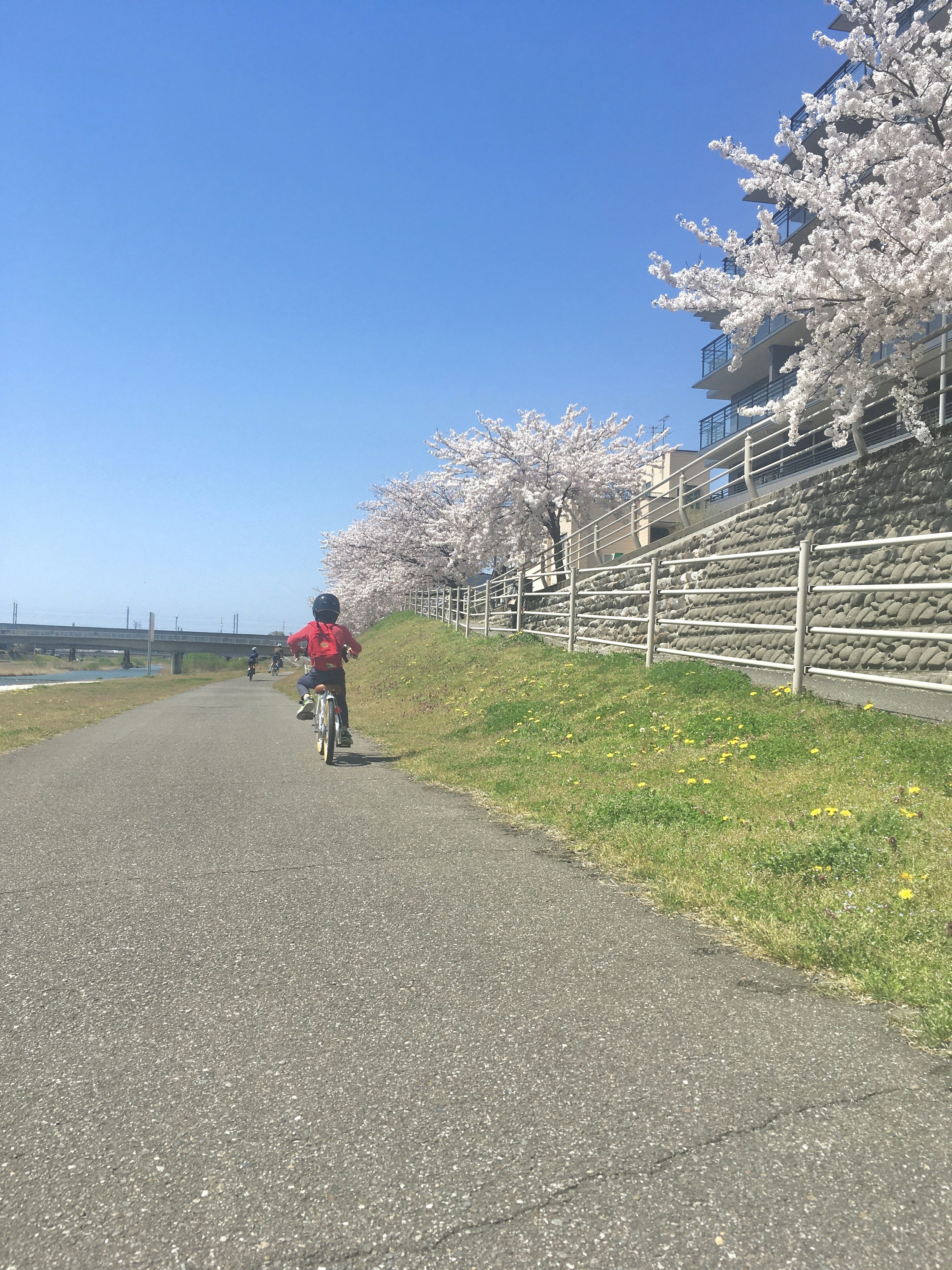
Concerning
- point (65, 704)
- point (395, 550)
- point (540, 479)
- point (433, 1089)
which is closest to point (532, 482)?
point (540, 479)

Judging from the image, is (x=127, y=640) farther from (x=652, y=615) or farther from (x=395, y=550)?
(x=652, y=615)

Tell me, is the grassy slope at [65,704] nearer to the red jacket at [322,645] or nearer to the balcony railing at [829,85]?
the red jacket at [322,645]

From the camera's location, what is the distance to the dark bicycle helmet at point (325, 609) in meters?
11.2

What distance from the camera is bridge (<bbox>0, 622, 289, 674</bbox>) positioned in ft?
339

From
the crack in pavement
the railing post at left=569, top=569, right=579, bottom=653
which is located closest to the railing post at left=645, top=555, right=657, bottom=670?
the railing post at left=569, top=569, right=579, bottom=653

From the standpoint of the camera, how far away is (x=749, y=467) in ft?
45.3

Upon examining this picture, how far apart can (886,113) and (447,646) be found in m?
18.7

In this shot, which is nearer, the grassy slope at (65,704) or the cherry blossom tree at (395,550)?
the grassy slope at (65,704)

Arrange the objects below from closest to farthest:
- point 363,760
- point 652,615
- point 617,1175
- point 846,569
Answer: point 617,1175, point 846,569, point 363,760, point 652,615

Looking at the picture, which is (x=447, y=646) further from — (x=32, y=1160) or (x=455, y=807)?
(x=32, y=1160)

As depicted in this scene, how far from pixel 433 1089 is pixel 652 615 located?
11.4 metres

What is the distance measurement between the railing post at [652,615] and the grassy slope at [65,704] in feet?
30.1

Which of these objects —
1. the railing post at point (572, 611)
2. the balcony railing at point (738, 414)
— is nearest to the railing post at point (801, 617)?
the railing post at point (572, 611)

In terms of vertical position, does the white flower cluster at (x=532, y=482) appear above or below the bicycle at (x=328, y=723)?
above
